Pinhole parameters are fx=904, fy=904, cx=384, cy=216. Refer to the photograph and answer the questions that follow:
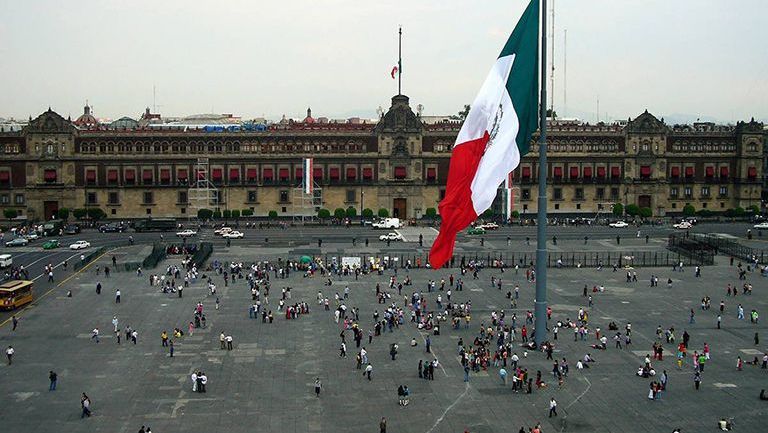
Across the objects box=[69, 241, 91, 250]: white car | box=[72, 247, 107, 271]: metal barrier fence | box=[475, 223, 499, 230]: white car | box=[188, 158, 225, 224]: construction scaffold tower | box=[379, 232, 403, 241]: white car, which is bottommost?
box=[72, 247, 107, 271]: metal barrier fence

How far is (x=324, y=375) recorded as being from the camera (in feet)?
148

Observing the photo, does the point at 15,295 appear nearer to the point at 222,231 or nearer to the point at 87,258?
the point at 87,258

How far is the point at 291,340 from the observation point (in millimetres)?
53062

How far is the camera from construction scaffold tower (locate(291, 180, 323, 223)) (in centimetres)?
12131

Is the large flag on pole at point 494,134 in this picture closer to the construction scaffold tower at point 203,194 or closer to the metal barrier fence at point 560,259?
the metal barrier fence at point 560,259

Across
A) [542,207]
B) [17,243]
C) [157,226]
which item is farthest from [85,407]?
[157,226]

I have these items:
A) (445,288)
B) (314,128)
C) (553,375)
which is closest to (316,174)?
(314,128)

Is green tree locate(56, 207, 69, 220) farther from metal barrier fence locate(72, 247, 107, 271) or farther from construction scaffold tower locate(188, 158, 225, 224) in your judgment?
metal barrier fence locate(72, 247, 107, 271)

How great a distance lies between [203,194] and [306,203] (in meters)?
13.8

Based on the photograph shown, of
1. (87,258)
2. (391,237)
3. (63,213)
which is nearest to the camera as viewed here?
(87,258)

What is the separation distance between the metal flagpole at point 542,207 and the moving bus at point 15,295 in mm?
35281

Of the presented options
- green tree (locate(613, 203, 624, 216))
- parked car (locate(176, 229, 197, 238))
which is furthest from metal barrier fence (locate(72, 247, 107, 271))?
green tree (locate(613, 203, 624, 216))

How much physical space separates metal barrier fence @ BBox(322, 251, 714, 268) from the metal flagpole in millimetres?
33491

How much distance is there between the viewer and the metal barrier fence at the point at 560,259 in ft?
269
